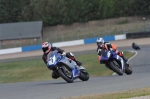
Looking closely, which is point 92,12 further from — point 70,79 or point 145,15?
point 70,79

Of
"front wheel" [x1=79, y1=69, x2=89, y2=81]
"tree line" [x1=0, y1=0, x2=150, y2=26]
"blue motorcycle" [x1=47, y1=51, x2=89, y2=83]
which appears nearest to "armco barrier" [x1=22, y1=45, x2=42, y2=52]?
"tree line" [x1=0, y1=0, x2=150, y2=26]

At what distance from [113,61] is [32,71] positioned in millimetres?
15287

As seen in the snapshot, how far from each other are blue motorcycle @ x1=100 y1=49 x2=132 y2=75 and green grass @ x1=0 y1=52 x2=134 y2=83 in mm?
8546

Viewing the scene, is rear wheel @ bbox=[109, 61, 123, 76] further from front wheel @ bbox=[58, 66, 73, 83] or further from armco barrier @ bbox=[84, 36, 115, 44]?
armco barrier @ bbox=[84, 36, 115, 44]

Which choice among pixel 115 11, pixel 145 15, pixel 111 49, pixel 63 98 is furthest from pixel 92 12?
pixel 63 98

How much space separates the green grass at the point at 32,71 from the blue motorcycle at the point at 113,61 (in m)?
8.55

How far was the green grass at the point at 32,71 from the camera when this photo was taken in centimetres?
3038

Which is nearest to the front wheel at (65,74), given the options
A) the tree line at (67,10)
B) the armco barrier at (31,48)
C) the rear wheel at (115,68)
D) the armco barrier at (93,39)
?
the rear wheel at (115,68)

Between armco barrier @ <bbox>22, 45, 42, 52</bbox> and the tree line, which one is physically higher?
the tree line

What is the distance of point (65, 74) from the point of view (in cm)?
1678

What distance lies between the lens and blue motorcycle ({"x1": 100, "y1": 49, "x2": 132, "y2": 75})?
19.4 meters

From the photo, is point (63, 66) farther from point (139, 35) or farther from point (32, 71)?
point (139, 35)

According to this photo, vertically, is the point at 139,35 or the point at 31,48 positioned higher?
the point at 139,35

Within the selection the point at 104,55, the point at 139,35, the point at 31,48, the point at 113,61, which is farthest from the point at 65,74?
the point at 31,48
